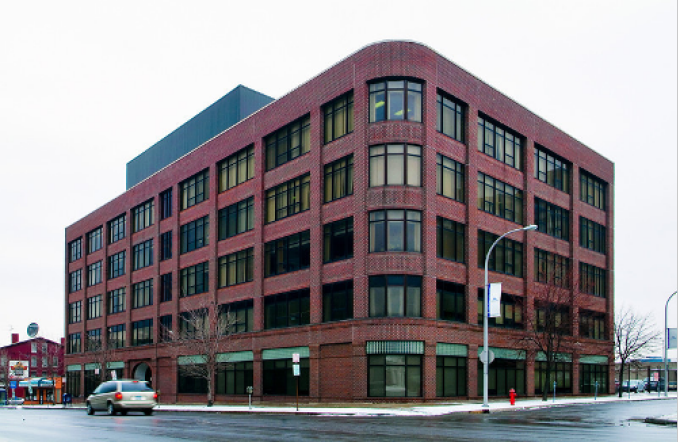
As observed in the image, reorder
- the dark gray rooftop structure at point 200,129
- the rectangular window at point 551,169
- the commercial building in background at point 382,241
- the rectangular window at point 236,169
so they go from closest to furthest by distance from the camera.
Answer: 1. the commercial building in background at point 382,241
2. the rectangular window at point 236,169
3. the rectangular window at point 551,169
4. the dark gray rooftop structure at point 200,129

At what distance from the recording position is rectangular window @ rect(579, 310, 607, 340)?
55.9 metres

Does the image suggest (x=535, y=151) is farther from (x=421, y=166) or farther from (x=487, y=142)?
(x=421, y=166)

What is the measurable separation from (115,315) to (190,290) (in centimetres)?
1619

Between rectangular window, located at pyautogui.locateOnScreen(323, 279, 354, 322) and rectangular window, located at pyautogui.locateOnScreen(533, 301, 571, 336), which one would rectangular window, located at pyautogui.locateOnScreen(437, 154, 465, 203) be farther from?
rectangular window, located at pyautogui.locateOnScreen(533, 301, 571, 336)

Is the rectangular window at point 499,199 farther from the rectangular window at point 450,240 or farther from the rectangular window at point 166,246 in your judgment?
the rectangular window at point 166,246

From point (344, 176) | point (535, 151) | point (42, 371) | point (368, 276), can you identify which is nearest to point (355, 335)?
point (368, 276)

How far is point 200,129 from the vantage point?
211ft

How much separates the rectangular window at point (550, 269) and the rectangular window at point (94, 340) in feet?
134

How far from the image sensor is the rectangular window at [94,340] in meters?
73.7

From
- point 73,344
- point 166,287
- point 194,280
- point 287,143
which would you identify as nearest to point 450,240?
point 287,143

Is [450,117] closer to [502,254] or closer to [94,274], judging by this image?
[502,254]

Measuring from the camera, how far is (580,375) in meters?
56.0

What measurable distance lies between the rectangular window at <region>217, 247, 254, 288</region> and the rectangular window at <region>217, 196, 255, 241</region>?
1.47 meters

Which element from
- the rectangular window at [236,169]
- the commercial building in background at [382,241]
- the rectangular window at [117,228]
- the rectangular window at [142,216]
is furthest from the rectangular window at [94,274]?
the rectangular window at [236,169]
